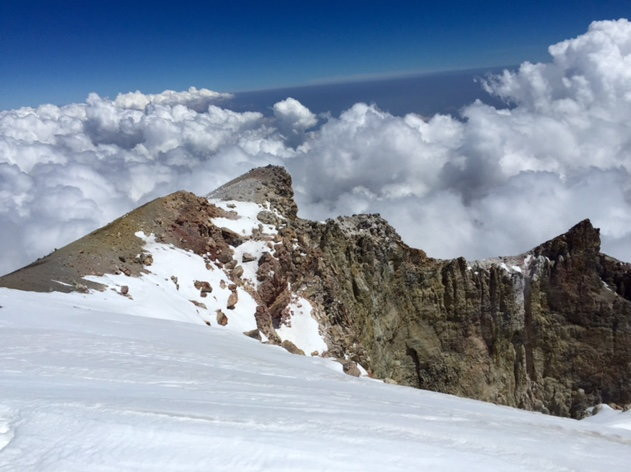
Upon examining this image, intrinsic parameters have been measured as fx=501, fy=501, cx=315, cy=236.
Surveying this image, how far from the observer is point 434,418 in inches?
351

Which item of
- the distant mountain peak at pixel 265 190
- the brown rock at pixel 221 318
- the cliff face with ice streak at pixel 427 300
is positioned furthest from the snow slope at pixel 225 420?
the distant mountain peak at pixel 265 190

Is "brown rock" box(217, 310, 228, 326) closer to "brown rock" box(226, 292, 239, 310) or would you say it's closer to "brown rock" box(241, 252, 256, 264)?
"brown rock" box(226, 292, 239, 310)

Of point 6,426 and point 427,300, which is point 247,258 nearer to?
point 427,300

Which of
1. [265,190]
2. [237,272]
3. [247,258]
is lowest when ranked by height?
[237,272]

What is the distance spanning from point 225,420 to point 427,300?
3971 centimetres

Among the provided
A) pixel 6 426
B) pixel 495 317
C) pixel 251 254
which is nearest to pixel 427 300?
pixel 495 317

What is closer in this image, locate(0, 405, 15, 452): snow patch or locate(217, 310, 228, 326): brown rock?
locate(0, 405, 15, 452): snow patch

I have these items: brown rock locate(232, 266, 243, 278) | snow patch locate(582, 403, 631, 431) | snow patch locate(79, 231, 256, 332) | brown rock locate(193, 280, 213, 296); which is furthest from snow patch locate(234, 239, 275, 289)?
snow patch locate(582, 403, 631, 431)

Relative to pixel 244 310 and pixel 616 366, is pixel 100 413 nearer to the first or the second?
pixel 244 310

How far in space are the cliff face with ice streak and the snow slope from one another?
19782mm

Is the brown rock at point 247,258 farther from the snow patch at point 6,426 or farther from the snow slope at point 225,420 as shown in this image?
the snow patch at point 6,426

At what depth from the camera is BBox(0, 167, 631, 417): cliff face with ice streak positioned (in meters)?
33.6

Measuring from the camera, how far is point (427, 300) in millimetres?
45000

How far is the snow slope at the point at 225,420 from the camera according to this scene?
588 cm
